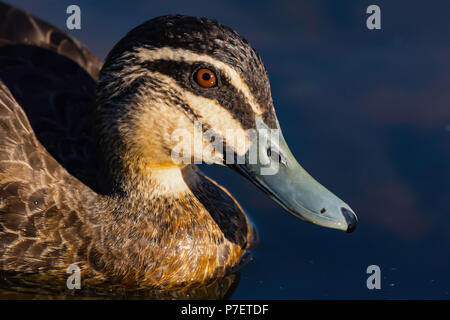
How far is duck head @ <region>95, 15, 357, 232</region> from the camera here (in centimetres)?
448

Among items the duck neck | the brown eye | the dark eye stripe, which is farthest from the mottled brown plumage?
the brown eye

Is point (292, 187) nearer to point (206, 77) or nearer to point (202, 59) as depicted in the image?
point (206, 77)

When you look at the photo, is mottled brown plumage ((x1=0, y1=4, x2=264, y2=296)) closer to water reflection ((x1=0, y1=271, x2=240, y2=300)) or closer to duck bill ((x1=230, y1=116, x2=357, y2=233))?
water reflection ((x1=0, y1=271, x2=240, y2=300))

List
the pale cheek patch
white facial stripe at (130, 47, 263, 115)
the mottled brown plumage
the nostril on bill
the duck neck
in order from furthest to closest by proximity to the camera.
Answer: the duck neck → the mottled brown plumage → the nostril on bill → the pale cheek patch → white facial stripe at (130, 47, 263, 115)

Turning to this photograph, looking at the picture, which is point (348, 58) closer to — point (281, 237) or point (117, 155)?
point (281, 237)

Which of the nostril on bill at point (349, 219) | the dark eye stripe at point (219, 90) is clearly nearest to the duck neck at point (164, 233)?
the dark eye stripe at point (219, 90)

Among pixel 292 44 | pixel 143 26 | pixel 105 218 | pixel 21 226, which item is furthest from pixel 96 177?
pixel 292 44

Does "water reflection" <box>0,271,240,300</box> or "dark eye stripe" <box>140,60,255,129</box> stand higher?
A: "dark eye stripe" <box>140,60,255,129</box>

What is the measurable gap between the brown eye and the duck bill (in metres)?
0.52

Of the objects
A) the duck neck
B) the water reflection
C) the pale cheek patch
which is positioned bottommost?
the water reflection

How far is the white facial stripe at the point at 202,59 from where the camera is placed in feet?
14.6

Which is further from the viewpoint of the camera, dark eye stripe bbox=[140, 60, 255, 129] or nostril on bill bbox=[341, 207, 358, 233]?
nostril on bill bbox=[341, 207, 358, 233]

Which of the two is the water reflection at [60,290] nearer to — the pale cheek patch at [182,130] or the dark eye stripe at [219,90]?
the pale cheek patch at [182,130]

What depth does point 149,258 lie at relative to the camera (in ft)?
17.1
